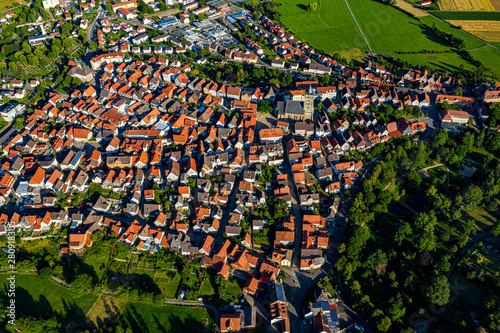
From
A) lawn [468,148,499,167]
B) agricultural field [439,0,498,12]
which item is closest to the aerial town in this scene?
lawn [468,148,499,167]

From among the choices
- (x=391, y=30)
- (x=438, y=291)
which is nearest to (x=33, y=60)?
(x=438, y=291)

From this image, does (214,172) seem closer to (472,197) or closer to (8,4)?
(472,197)

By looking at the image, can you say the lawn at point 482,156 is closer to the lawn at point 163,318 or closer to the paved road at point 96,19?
the lawn at point 163,318

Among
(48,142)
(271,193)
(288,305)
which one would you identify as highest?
(48,142)

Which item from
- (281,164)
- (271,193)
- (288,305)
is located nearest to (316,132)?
(281,164)

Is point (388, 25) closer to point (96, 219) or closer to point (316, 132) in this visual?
point (316, 132)

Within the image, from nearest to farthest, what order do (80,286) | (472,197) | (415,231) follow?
(80,286), (415,231), (472,197)

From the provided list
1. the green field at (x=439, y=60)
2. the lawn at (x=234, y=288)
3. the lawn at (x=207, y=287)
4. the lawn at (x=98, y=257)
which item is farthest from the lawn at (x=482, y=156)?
the lawn at (x=98, y=257)
